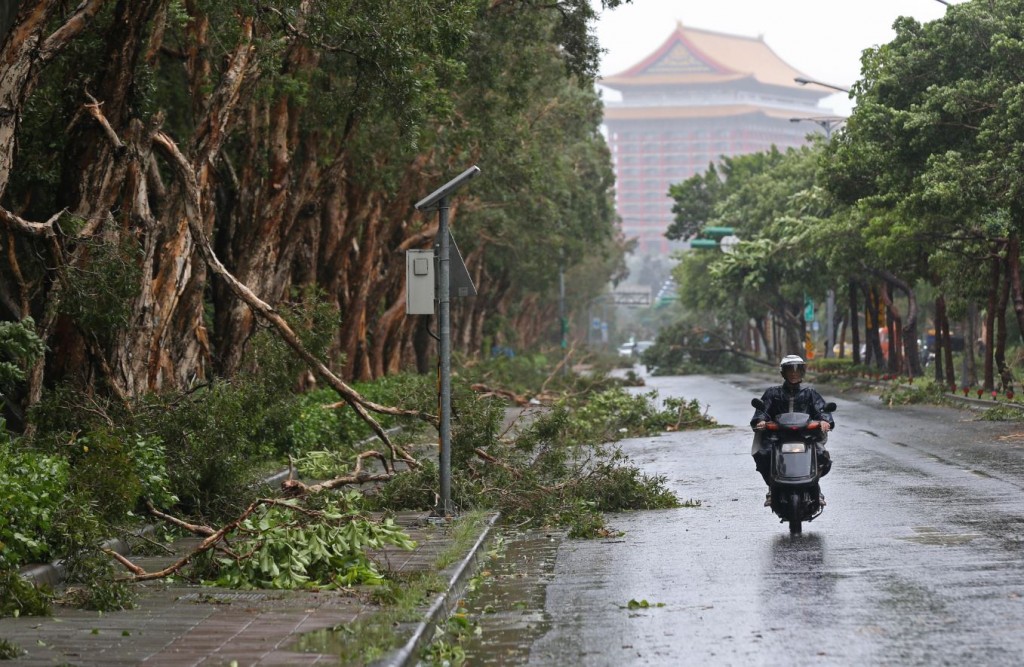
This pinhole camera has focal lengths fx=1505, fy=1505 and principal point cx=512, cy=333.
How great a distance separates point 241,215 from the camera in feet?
79.2

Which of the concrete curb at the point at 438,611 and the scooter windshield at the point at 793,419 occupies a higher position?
the scooter windshield at the point at 793,419

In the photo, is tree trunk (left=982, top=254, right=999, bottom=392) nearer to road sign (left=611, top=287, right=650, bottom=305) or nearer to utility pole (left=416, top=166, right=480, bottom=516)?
utility pole (left=416, top=166, right=480, bottom=516)

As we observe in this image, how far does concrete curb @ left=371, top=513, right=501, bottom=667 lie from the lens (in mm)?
7637

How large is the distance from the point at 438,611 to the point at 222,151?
596 inches

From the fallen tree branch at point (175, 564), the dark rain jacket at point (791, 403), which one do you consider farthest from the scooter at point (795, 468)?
the fallen tree branch at point (175, 564)

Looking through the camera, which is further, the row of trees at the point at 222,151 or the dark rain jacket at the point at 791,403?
the row of trees at the point at 222,151

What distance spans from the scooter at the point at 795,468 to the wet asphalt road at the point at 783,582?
0.26m

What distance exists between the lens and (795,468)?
13.2 meters

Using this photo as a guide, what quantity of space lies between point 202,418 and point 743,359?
69111mm

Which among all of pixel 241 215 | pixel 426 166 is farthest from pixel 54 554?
pixel 426 166

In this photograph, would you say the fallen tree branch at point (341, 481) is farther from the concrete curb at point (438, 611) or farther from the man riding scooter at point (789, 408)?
the man riding scooter at point (789, 408)

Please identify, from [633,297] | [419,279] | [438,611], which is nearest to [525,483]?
[419,279]

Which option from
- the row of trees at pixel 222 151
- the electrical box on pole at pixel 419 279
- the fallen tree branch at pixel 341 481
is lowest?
the fallen tree branch at pixel 341 481

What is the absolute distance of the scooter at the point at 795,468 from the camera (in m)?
13.1
